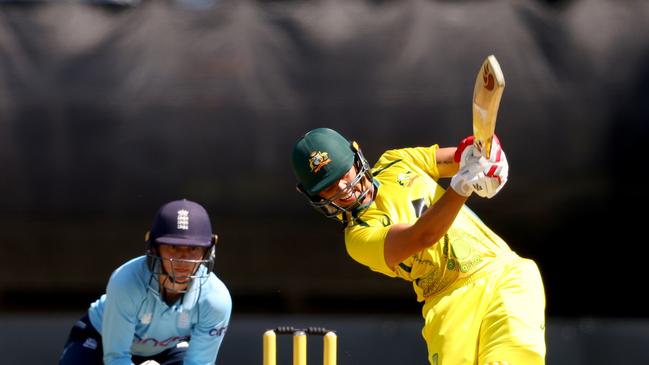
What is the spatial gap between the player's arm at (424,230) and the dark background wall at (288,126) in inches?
87.1

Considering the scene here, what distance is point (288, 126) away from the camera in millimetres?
5816

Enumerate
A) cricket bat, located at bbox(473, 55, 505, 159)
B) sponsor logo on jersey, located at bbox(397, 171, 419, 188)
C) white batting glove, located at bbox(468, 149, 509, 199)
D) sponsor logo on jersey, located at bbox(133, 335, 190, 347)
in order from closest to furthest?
cricket bat, located at bbox(473, 55, 505, 159)
white batting glove, located at bbox(468, 149, 509, 199)
sponsor logo on jersey, located at bbox(397, 171, 419, 188)
sponsor logo on jersey, located at bbox(133, 335, 190, 347)

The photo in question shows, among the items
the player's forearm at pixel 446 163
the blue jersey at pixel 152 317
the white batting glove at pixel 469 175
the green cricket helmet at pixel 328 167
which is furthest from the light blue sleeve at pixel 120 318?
the white batting glove at pixel 469 175

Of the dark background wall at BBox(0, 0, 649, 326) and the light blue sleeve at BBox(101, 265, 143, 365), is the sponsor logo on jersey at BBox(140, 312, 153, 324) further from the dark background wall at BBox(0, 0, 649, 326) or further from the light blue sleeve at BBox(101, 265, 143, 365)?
the dark background wall at BBox(0, 0, 649, 326)

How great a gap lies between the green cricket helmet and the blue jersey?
70 centimetres

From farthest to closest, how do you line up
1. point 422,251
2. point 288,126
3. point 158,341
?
Answer: point 288,126
point 158,341
point 422,251

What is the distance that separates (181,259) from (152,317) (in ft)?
1.01

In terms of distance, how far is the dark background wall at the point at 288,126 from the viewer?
5.77 metres

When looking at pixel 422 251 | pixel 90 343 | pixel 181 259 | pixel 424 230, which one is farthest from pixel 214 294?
pixel 424 230

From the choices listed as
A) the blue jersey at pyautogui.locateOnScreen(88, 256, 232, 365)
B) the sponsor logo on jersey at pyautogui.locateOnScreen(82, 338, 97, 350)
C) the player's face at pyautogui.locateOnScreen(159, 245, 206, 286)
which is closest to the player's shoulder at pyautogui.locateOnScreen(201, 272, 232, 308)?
the blue jersey at pyautogui.locateOnScreen(88, 256, 232, 365)

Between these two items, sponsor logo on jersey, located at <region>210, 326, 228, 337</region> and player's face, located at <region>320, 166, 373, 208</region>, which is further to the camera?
sponsor logo on jersey, located at <region>210, 326, 228, 337</region>

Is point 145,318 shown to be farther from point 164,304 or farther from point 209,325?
point 209,325

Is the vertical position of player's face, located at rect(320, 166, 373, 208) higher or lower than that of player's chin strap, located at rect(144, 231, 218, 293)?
higher

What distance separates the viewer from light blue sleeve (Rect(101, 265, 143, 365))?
415cm
